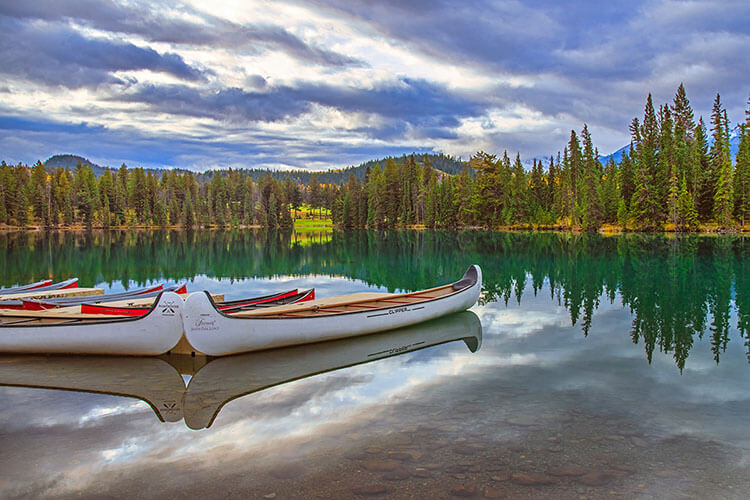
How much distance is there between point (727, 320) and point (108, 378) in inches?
801

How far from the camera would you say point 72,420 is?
923 cm

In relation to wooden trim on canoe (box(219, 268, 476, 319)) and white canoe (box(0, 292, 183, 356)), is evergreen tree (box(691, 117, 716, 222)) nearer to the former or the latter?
wooden trim on canoe (box(219, 268, 476, 319))

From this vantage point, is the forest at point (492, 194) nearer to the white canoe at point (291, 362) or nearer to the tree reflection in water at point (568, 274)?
the tree reflection in water at point (568, 274)

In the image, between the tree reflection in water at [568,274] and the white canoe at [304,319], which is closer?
the white canoe at [304,319]

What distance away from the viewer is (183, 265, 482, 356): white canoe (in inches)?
494

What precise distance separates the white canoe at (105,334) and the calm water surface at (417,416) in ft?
1.13

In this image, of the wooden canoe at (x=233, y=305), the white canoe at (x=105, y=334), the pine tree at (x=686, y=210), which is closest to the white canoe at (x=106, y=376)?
the white canoe at (x=105, y=334)

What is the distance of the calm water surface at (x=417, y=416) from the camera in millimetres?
6816

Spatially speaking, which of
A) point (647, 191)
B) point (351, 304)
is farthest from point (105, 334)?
point (647, 191)

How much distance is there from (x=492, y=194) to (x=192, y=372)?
353ft

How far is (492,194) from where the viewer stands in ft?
373

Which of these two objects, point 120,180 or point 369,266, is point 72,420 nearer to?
point 369,266

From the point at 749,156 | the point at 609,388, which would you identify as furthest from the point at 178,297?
the point at 749,156

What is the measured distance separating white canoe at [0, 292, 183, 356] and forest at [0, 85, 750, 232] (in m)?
83.2
